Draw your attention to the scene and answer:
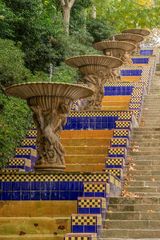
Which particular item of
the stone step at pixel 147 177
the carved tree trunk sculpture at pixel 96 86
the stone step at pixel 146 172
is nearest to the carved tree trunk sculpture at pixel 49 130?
the stone step at pixel 147 177

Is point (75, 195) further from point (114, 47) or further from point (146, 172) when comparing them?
point (114, 47)

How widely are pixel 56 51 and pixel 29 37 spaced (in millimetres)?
1579

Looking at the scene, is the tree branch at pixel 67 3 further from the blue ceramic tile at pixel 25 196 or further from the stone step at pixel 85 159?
the blue ceramic tile at pixel 25 196

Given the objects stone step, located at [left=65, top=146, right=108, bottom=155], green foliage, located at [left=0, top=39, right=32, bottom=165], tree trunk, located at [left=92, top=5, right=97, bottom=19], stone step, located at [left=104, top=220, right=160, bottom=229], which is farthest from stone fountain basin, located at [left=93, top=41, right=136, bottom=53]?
stone step, located at [left=104, top=220, right=160, bottom=229]

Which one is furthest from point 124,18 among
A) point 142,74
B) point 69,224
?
point 69,224

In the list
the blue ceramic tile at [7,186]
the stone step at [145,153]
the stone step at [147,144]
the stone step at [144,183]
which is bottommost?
the blue ceramic tile at [7,186]

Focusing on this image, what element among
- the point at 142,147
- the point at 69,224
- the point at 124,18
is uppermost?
the point at 124,18

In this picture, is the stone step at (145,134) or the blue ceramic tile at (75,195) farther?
the stone step at (145,134)

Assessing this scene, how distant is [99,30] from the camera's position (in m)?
33.7

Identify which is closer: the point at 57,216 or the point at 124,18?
the point at 57,216

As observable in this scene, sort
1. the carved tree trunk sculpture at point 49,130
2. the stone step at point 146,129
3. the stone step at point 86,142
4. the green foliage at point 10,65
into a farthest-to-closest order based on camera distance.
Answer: the green foliage at point 10,65 < the stone step at point 146,129 < the stone step at point 86,142 < the carved tree trunk sculpture at point 49,130

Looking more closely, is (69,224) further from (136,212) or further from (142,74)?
(142,74)

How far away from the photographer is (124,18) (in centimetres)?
3928

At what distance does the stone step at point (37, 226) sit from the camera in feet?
42.7
